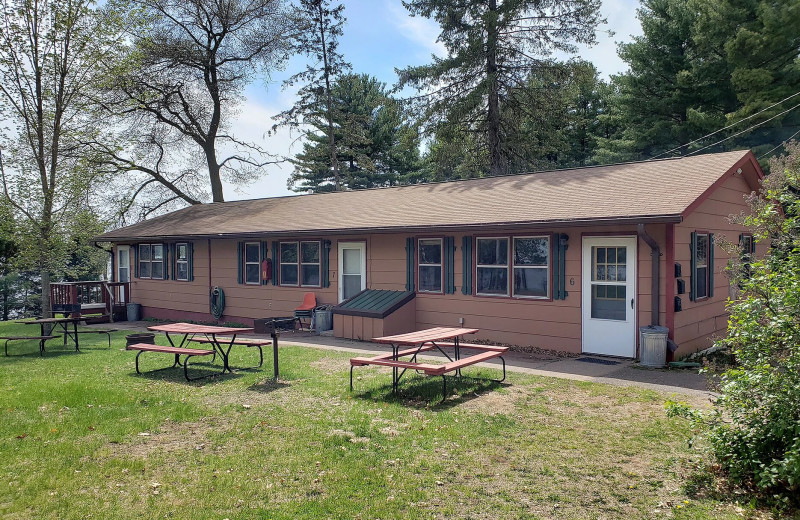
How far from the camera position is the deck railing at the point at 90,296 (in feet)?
56.9

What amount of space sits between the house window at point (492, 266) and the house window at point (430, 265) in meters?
0.97

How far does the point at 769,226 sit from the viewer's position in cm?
453

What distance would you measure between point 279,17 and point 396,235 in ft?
62.5

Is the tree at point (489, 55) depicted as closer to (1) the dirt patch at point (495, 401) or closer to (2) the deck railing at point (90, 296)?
(2) the deck railing at point (90, 296)

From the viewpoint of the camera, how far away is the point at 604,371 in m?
8.48

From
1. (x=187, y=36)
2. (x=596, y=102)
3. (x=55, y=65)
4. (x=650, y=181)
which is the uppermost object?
(x=187, y=36)

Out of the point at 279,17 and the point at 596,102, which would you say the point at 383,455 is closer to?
the point at 279,17

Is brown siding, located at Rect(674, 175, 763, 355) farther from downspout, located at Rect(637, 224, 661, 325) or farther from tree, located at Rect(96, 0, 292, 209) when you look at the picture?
tree, located at Rect(96, 0, 292, 209)

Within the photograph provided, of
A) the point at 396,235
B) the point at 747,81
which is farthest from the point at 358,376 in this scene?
the point at 747,81

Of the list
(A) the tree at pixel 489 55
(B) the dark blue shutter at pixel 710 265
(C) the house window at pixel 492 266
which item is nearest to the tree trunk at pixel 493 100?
(A) the tree at pixel 489 55

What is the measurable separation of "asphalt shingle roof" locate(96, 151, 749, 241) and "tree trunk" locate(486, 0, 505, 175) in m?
7.68

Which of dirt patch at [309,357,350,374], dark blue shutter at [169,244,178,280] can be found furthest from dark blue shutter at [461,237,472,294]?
dark blue shutter at [169,244,178,280]

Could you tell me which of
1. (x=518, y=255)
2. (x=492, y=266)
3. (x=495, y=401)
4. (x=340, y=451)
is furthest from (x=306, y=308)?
(x=340, y=451)

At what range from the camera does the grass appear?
157 inches
